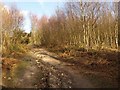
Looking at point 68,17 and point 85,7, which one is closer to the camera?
point 85,7

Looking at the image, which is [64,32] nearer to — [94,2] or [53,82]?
[94,2]

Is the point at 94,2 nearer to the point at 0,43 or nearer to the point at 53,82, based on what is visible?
the point at 0,43

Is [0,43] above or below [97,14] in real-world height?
below

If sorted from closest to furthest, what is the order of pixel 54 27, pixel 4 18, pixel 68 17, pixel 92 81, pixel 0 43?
pixel 92 81, pixel 0 43, pixel 4 18, pixel 68 17, pixel 54 27

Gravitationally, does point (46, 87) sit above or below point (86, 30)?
below

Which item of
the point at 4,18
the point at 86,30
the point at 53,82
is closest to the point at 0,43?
the point at 4,18

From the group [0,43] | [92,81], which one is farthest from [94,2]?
[92,81]

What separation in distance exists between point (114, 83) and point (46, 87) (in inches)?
148

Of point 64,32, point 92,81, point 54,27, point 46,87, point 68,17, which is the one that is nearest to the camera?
point 46,87

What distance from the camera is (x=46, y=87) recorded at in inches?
477

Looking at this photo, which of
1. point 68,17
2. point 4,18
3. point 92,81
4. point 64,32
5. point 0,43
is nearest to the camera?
point 92,81

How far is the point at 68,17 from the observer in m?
43.1

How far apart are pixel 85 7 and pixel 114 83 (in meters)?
20.5

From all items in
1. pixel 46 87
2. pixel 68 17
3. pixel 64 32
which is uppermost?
pixel 68 17
